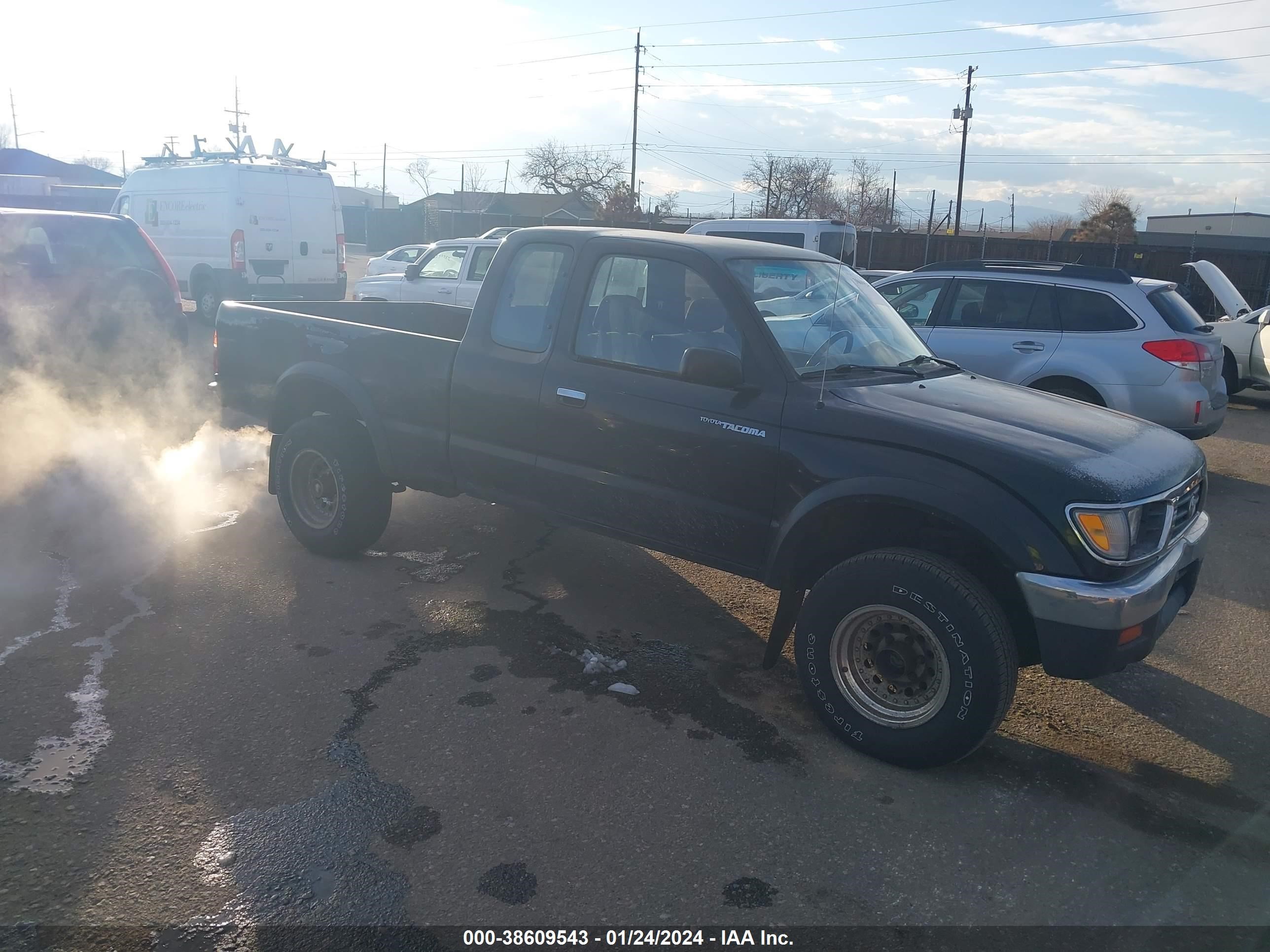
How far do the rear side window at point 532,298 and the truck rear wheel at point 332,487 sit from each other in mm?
1249

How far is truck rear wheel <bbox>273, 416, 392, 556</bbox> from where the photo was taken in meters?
5.59

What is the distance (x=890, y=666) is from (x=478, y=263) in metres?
11.0

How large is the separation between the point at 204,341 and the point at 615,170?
2182 inches

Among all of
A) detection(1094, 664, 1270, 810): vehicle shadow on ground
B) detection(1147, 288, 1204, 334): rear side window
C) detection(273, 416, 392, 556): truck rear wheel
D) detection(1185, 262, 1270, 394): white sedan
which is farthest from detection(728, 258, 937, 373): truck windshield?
detection(1185, 262, 1270, 394): white sedan

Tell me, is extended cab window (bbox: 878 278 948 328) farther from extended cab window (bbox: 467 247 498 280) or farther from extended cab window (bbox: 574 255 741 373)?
extended cab window (bbox: 467 247 498 280)

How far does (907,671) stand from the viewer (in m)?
3.77

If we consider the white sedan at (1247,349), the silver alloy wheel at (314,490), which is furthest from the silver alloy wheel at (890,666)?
the white sedan at (1247,349)

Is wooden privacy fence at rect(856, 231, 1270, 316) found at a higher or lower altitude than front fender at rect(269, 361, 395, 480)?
higher

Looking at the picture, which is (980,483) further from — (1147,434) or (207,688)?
(207,688)

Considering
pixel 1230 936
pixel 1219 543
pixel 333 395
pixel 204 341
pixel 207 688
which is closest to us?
pixel 1230 936

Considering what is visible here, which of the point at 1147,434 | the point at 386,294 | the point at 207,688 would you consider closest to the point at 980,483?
the point at 1147,434

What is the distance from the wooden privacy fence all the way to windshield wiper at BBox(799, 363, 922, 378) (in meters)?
17.4

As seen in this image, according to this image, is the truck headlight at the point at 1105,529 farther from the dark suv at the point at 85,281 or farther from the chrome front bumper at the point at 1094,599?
the dark suv at the point at 85,281

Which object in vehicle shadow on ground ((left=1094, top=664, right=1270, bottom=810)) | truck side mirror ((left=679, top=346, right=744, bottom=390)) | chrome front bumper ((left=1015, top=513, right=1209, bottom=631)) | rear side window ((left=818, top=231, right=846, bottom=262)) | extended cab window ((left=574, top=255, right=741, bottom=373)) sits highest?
rear side window ((left=818, top=231, right=846, bottom=262))
